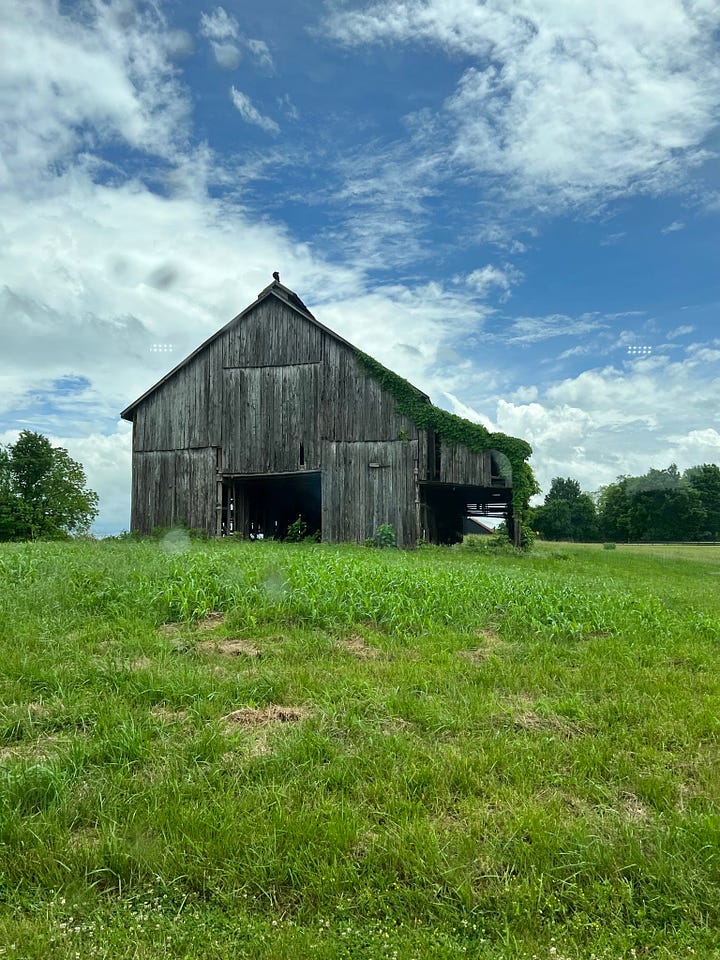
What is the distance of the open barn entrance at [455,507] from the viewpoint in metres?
28.0

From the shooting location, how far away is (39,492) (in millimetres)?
41969

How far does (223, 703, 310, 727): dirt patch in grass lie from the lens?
5.20 meters

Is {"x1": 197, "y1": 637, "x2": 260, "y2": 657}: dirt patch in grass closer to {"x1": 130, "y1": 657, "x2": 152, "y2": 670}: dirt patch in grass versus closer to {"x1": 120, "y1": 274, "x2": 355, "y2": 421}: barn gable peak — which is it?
{"x1": 130, "y1": 657, "x2": 152, "y2": 670}: dirt patch in grass

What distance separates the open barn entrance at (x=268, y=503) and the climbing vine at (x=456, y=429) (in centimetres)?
421

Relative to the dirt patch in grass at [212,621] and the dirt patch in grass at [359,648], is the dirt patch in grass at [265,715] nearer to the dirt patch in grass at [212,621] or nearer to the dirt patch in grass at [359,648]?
the dirt patch in grass at [359,648]

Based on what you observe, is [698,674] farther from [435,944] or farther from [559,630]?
[435,944]

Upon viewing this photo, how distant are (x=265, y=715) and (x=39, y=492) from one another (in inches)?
1653

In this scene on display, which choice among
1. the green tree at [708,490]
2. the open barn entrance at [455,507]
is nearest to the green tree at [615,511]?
the green tree at [708,490]

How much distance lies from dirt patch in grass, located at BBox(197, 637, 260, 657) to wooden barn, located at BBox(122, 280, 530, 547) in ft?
52.0

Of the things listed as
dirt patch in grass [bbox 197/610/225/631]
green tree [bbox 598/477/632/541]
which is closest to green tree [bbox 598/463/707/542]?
green tree [bbox 598/477/632/541]

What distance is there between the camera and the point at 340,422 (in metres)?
23.7

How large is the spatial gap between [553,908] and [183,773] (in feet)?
8.16

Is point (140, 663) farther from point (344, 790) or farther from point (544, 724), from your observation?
point (544, 724)

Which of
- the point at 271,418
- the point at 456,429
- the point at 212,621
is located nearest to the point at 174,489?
the point at 271,418
